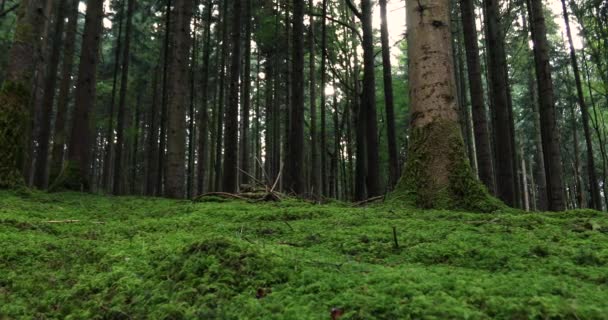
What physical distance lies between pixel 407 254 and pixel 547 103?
8371 millimetres

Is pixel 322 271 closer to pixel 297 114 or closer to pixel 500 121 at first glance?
pixel 500 121

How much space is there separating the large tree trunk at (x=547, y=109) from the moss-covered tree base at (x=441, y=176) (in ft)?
20.5

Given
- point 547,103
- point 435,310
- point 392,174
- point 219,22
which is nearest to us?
point 435,310

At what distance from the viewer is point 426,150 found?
4035mm

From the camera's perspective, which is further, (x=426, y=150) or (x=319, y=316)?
(x=426, y=150)

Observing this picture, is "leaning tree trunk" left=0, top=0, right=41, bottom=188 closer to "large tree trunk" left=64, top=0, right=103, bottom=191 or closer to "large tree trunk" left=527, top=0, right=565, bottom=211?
"large tree trunk" left=64, top=0, right=103, bottom=191

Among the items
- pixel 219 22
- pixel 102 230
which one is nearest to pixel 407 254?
pixel 102 230

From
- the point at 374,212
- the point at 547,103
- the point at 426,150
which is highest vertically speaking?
the point at 547,103

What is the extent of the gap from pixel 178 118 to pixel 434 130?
6.45m

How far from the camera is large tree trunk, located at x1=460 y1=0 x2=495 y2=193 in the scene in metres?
9.56

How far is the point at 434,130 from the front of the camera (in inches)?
160

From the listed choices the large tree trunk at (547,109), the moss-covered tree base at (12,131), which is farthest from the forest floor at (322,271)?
the large tree trunk at (547,109)

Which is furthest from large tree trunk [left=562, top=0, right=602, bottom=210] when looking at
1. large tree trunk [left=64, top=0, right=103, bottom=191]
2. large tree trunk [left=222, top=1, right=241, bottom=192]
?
large tree trunk [left=64, top=0, right=103, bottom=191]

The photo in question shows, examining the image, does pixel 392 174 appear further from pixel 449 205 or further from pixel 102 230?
pixel 102 230
